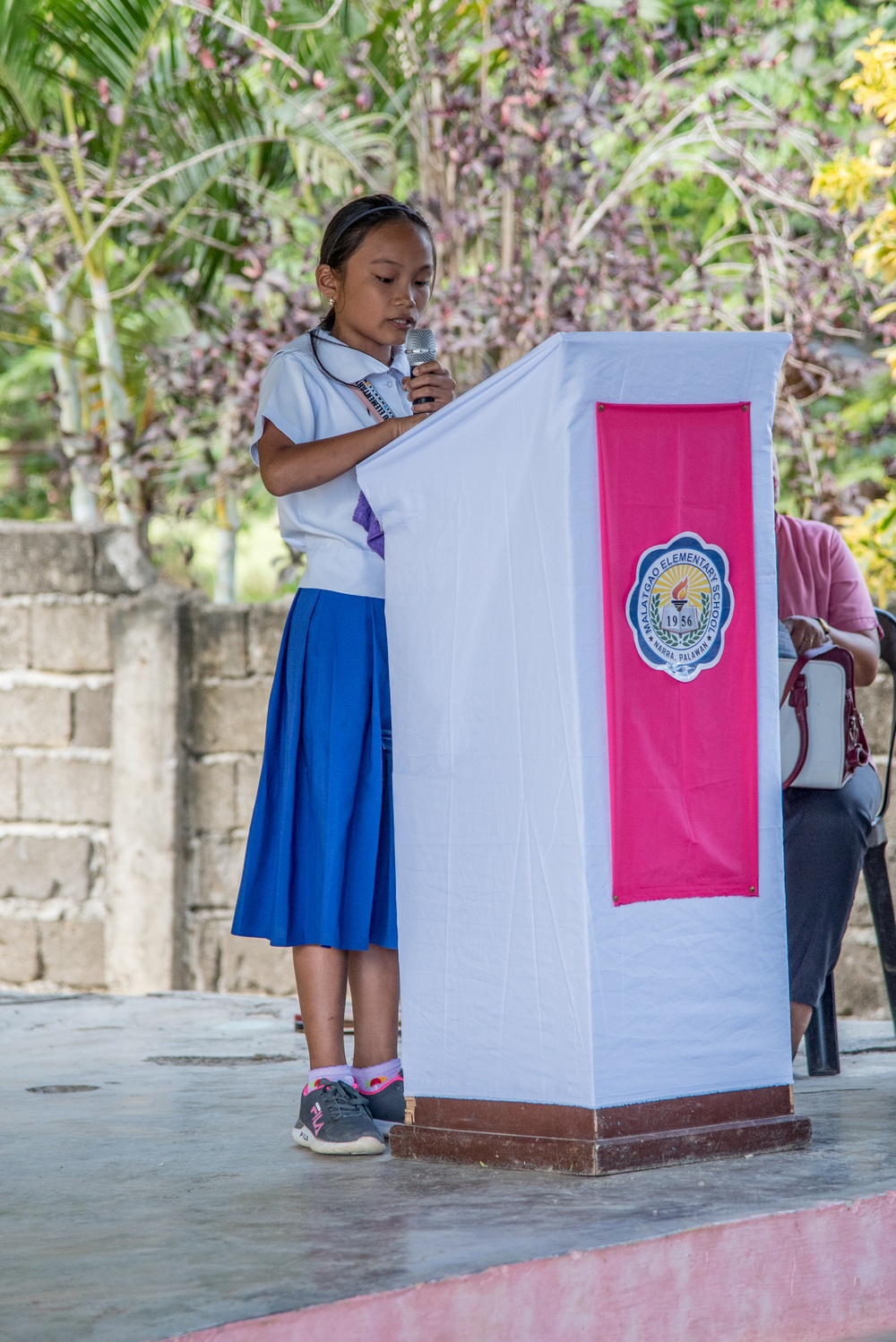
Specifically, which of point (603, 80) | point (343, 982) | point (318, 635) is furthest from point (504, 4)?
point (343, 982)

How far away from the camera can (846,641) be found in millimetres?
3434

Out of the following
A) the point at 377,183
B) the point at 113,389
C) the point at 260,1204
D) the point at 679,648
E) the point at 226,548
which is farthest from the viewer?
the point at 226,548

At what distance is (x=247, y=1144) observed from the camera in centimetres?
271

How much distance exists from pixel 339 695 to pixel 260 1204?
870mm

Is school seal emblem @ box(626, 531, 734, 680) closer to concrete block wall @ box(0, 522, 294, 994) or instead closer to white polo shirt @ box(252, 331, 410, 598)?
white polo shirt @ box(252, 331, 410, 598)

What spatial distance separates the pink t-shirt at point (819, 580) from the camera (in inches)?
137

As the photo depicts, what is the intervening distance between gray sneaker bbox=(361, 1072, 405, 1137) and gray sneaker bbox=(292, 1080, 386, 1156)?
0.44ft

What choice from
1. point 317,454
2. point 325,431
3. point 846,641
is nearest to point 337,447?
point 317,454

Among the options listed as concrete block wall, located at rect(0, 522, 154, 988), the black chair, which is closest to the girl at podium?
the black chair

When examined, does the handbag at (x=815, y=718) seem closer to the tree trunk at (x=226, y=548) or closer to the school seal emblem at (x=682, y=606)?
the school seal emblem at (x=682, y=606)

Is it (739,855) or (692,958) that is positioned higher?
(739,855)

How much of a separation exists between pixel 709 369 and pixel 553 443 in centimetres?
30

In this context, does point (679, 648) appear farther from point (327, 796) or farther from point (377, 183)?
point (377, 183)

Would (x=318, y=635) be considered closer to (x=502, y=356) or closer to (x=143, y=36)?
(x=502, y=356)
